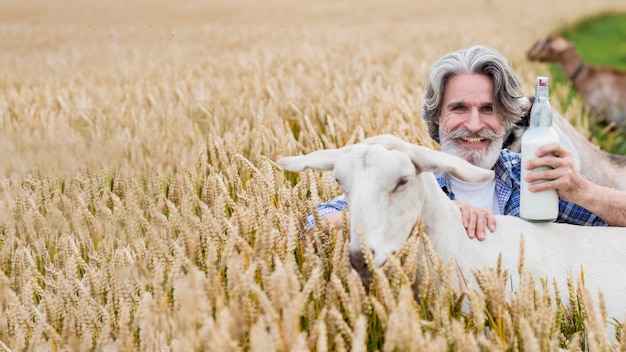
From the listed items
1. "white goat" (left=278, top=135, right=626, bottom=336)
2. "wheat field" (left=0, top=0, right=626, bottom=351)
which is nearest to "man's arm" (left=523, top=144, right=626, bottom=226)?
"white goat" (left=278, top=135, right=626, bottom=336)

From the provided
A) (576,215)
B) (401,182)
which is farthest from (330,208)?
(576,215)

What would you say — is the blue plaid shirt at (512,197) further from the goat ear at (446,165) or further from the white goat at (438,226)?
the goat ear at (446,165)

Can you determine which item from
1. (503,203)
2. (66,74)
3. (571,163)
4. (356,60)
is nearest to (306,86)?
(356,60)

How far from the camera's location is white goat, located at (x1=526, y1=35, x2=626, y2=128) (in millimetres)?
9906

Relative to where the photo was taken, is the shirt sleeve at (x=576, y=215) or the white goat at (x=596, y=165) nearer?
the shirt sleeve at (x=576, y=215)

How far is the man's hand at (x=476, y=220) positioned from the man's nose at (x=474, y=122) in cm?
50

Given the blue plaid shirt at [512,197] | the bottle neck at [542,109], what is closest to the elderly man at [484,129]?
the blue plaid shirt at [512,197]

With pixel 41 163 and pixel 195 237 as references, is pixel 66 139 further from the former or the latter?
Answer: pixel 195 237

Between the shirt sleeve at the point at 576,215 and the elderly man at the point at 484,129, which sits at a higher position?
the elderly man at the point at 484,129

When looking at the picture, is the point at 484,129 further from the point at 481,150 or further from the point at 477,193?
the point at 477,193

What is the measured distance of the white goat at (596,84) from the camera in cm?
991

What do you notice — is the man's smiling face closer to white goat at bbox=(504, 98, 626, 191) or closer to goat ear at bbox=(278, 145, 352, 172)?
goat ear at bbox=(278, 145, 352, 172)

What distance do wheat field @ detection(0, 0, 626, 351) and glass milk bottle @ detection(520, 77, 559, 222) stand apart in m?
0.36

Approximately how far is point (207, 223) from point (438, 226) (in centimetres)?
92
